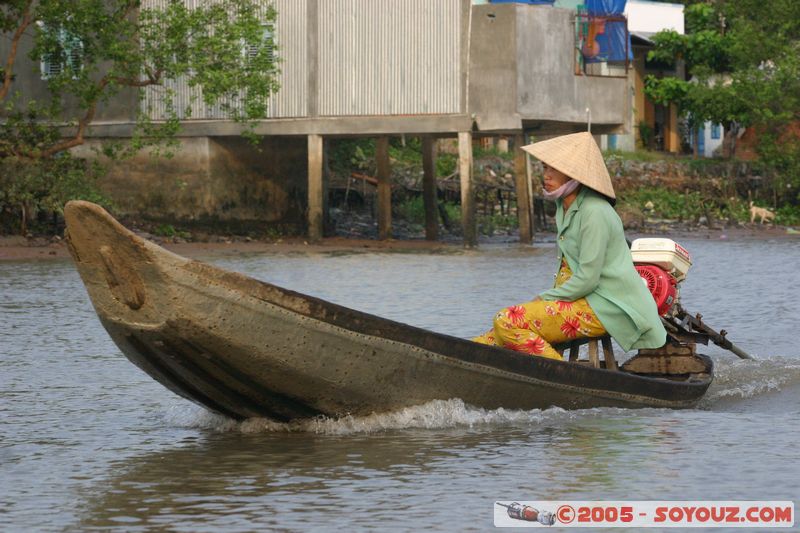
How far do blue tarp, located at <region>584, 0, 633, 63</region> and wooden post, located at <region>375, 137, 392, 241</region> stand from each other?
14.0 feet

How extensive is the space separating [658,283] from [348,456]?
276 cm

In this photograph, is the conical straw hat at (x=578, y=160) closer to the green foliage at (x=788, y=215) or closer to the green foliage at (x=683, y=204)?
the green foliage at (x=683, y=204)

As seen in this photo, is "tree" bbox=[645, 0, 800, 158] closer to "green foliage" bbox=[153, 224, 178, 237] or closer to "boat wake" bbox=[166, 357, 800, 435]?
"green foliage" bbox=[153, 224, 178, 237]

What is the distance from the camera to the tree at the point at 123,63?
23062 millimetres

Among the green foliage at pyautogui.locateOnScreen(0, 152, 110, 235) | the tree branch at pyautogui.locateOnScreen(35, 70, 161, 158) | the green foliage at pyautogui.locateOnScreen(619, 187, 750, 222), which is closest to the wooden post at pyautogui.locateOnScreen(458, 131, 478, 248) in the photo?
the tree branch at pyautogui.locateOnScreen(35, 70, 161, 158)

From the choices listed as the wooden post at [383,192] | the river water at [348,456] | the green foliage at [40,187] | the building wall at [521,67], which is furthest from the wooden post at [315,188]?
the river water at [348,456]

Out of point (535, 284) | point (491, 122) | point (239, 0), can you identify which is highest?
point (239, 0)

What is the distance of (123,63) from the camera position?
23.5 meters

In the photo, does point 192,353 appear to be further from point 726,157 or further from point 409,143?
point 726,157

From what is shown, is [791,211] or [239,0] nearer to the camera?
[239,0]

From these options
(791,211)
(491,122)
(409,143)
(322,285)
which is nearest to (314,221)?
(491,122)

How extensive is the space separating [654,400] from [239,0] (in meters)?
16.2

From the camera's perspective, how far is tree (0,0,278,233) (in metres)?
23.1

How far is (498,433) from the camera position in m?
8.30
